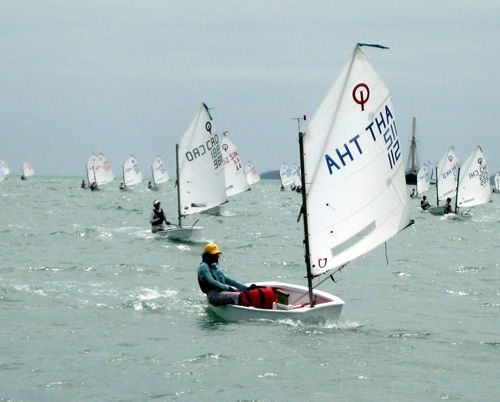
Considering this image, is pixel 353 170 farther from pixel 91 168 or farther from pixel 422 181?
pixel 91 168

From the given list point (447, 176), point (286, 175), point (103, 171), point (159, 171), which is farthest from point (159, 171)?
point (447, 176)

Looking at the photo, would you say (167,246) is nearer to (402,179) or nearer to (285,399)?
(402,179)

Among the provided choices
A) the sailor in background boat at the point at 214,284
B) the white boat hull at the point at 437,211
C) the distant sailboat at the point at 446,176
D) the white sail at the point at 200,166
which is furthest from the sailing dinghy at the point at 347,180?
the distant sailboat at the point at 446,176

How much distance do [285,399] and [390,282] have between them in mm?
12077

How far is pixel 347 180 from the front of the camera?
16094 mm

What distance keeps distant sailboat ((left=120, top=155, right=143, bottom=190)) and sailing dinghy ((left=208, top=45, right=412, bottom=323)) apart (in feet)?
271

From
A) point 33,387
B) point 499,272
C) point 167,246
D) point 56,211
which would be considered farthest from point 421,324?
point 56,211

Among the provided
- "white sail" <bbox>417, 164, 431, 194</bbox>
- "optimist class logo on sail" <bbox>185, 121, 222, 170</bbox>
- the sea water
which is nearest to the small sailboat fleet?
"optimist class logo on sail" <bbox>185, 121, 222, 170</bbox>

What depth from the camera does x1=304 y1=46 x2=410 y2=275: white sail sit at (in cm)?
1560

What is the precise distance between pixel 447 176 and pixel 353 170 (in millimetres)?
46230

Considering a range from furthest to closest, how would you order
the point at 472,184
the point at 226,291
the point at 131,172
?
the point at 131,172 → the point at 472,184 → the point at 226,291

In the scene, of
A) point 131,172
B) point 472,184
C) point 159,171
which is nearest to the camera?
point 472,184

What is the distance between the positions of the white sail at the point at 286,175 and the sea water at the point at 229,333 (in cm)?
9417

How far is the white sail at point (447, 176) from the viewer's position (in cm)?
6112
